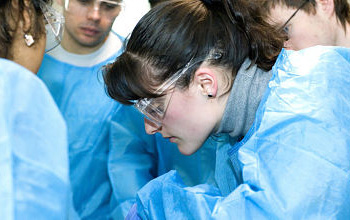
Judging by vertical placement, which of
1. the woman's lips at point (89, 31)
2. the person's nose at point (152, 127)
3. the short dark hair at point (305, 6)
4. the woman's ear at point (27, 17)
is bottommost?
the person's nose at point (152, 127)

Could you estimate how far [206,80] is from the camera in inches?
43.1

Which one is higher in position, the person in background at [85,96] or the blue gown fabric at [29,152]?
the blue gown fabric at [29,152]

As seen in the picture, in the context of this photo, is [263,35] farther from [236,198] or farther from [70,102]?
[70,102]

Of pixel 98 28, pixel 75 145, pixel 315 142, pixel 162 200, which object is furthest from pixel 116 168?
pixel 315 142

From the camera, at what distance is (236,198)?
0.87 meters

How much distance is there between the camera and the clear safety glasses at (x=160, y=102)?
1.09 metres

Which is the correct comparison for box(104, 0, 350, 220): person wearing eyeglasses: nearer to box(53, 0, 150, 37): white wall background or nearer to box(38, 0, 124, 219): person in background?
box(38, 0, 124, 219): person in background

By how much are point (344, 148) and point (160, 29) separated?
0.51 metres

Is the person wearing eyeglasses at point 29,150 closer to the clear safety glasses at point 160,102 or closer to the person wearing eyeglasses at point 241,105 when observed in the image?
the person wearing eyeglasses at point 241,105

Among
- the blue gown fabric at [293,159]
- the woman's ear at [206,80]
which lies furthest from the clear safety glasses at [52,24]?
the blue gown fabric at [293,159]

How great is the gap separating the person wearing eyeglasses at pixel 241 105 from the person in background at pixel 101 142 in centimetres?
37

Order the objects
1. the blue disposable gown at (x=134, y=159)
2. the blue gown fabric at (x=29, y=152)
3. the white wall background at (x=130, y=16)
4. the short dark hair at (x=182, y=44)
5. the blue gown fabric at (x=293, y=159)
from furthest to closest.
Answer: the white wall background at (x=130, y=16) → the blue disposable gown at (x=134, y=159) → the short dark hair at (x=182, y=44) → the blue gown fabric at (x=293, y=159) → the blue gown fabric at (x=29, y=152)

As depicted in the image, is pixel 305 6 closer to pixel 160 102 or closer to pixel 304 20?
pixel 304 20

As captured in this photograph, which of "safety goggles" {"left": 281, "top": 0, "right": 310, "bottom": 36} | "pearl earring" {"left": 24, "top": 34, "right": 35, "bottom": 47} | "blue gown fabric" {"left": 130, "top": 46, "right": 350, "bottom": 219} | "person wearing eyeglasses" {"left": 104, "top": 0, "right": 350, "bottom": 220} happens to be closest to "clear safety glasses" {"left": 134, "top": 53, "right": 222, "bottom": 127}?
"person wearing eyeglasses" {"left": 104, "top": 0, "right": 350, "bottom": 220}
